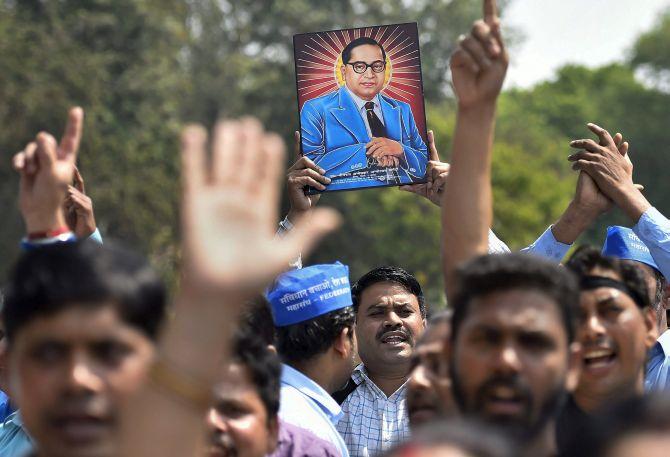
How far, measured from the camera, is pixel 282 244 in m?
2.54

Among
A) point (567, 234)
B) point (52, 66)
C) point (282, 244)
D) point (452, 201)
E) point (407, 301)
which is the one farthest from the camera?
point (52, 66)

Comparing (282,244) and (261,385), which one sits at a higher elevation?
(282,244)

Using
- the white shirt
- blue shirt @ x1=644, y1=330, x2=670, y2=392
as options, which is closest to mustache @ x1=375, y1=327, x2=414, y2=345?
the white shirt

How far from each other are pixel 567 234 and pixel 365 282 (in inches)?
49.3

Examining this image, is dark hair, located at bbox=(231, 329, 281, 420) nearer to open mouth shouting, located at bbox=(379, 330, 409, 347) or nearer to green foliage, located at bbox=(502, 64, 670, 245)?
open mouth shouting, located at bbox=(379, 330, 409, 347)

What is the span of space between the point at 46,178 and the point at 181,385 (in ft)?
4.51

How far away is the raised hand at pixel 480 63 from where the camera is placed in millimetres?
3791

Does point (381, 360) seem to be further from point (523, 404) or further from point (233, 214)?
point (233, 214)

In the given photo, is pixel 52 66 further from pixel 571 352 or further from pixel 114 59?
pixel 571 352

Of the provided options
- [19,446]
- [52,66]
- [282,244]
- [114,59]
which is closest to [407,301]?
[19,446]

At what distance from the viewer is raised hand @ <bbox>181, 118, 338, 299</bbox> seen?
97.8 inches

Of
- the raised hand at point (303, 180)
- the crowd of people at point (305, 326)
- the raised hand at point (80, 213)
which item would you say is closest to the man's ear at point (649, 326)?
the crowd of people at point (305, 326)

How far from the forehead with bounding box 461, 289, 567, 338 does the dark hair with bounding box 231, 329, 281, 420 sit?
37.9 inches

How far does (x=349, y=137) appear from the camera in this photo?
19.5 feet
